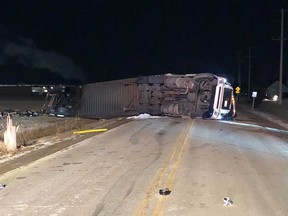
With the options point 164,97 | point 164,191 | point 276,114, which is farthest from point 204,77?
point 164,191

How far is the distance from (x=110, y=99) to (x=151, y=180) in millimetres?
23773

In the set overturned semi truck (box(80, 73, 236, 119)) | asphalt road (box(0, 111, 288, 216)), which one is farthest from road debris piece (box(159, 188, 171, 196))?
overturned semi truck (box(80, 73, 236, 119))

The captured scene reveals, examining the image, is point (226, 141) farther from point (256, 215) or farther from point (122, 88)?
point (122, 88)

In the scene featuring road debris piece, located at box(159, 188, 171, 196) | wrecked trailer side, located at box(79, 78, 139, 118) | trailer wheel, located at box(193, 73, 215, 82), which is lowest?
road debris piece, located at box(159, 188, 171, 196)

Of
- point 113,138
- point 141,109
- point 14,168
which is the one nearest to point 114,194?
point 14,168

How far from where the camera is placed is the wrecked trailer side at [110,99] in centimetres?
3316

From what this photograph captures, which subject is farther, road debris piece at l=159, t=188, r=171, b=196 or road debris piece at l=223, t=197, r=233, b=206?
road debris piece at l=159, t=188, r=171, b=196

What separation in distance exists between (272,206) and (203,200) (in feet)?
3.91

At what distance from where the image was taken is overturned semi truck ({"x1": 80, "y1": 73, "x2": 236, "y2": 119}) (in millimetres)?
29756

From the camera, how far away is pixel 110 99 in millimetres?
33781

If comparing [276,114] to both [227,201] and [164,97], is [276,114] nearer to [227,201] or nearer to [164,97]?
[164,97]

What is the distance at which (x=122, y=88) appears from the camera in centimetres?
3338

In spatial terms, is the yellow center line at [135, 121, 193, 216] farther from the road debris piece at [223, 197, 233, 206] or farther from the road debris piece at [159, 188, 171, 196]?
the road debris piece at [223, 197, 233, 206]

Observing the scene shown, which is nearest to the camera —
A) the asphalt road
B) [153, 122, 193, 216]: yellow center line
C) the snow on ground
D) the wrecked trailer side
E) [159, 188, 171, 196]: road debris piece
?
[153, 122, 193, 216]: yellow center line
